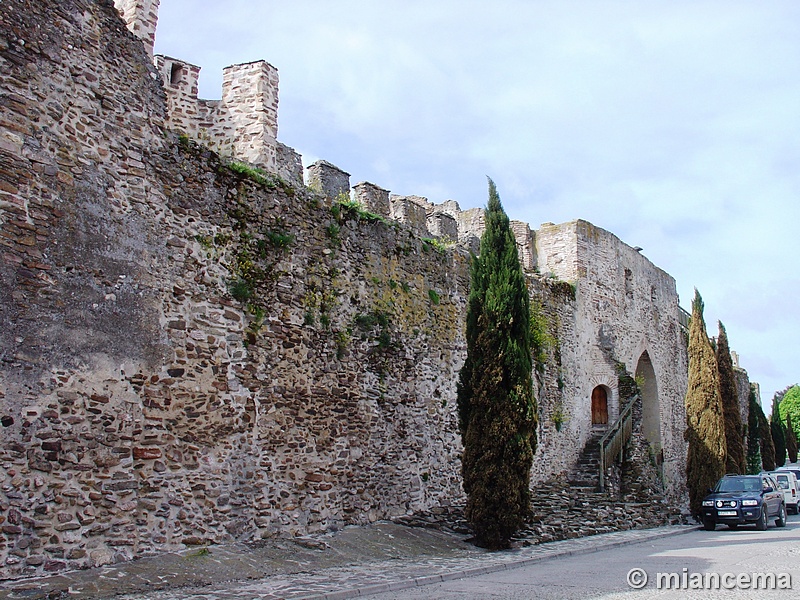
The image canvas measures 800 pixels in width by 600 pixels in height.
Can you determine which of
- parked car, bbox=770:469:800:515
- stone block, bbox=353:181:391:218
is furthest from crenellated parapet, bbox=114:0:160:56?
parked car, bbox=770:469:800:515

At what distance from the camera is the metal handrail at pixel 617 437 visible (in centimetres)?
1977

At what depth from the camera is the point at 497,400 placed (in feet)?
42.5

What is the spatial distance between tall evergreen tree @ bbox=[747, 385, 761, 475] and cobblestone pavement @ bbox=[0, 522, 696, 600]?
28.7 meters

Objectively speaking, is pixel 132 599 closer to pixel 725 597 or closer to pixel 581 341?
pixel 725 597

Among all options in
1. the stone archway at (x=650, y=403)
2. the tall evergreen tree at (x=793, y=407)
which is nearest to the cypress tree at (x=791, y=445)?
the tall evergreen tree at (x=793, y=407)

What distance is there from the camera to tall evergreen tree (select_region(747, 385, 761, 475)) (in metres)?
38.1

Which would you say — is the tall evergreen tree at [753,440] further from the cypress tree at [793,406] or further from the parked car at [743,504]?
the cypress tree at [793,406]

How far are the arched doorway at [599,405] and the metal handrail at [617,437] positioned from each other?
66 cm

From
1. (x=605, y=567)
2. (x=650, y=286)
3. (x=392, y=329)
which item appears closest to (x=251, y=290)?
(x=392, y=329)

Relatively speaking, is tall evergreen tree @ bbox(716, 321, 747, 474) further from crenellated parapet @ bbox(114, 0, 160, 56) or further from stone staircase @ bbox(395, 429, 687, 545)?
crenellated parapet @ bbox(114, 0, 160, 56)

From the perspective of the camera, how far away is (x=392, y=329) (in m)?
14.0

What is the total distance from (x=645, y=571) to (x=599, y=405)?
13526 millimetres

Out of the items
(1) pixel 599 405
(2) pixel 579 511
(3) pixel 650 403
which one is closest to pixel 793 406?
(3) pixel 650 403

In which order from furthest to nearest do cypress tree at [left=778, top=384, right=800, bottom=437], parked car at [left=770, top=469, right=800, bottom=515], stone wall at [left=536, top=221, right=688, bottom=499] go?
cypress tree at [left=778, top=384, right=800, bottom=437] → parked car at [left=770, top=469, right=800, bottom=515] → stone wall at [left=536, top=221, right=688, bottom=499]
